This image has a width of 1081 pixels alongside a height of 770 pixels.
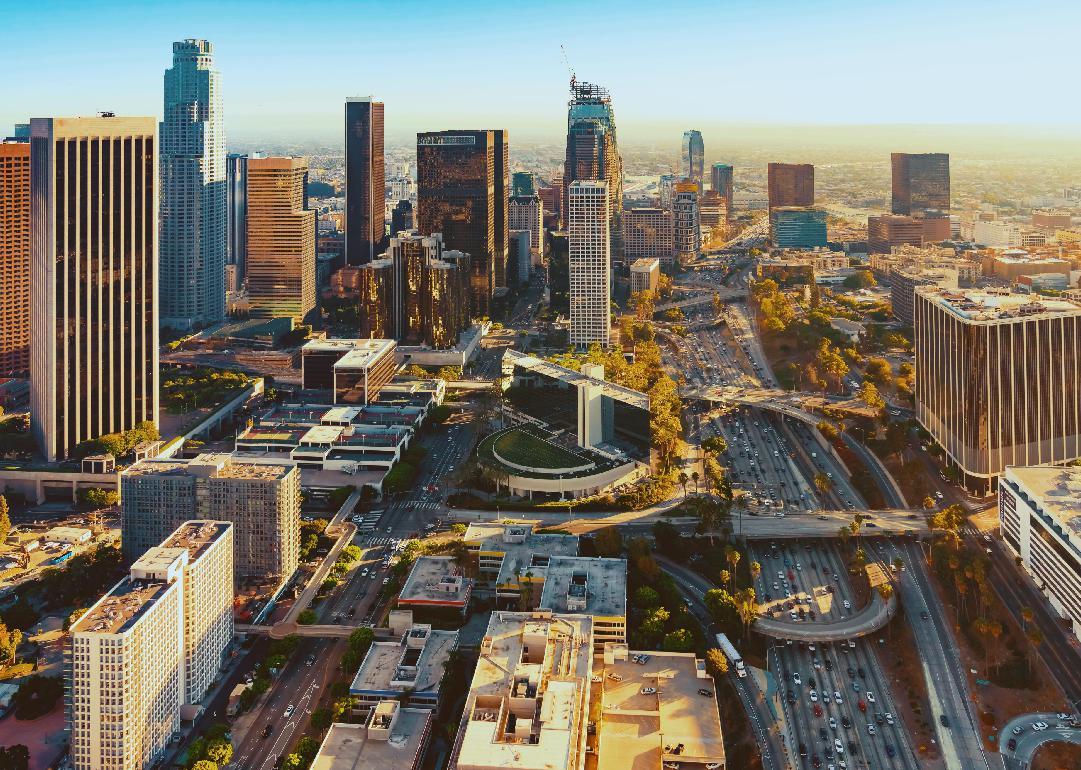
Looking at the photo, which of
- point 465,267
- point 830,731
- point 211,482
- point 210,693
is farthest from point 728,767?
point 465,267

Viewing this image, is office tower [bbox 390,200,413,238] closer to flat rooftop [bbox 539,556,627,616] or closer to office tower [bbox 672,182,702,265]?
office tower [bbox 672,182,702,265]

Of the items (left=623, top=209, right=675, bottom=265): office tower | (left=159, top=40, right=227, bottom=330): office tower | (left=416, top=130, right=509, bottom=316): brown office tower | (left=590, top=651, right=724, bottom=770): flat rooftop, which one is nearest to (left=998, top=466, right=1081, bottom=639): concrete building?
(left=590, top=651, right=724, bottom=770): flat rooftop

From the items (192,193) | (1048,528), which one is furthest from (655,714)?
(192,193)

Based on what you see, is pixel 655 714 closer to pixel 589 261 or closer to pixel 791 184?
pixel 589 261

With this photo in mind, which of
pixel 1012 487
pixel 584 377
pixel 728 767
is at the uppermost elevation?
pixel 584 377

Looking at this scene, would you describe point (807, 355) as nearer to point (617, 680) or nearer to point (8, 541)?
point (617, 680)

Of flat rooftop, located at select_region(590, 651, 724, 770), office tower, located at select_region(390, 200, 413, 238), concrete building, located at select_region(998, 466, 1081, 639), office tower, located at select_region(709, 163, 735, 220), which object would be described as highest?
office tower, located at select_region(709, 163, 735, 220)
